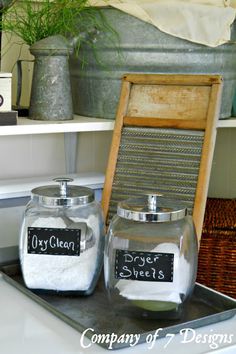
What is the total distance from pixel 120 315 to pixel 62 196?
0.32m

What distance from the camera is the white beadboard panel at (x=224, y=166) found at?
2.29 m

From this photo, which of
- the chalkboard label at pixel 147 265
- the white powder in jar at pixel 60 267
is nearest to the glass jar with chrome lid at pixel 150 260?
the chalkboard label at pixel 147 265

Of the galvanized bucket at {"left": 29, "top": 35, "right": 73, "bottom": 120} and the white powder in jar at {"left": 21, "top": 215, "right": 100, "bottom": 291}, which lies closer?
the white powder in jar at {"left": 21, "top": 215, "right": 100, "bottom": 291}

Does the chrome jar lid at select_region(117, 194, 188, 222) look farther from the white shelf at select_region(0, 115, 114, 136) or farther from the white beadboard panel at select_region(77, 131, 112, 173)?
the white beadboard panel at select_region(77, 131, 112, 173)

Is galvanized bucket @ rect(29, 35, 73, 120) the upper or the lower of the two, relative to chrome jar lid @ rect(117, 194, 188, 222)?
upper

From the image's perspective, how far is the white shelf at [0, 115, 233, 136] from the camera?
165 centimetres

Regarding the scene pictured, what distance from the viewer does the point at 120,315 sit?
1.39 metres

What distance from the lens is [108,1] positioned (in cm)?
189

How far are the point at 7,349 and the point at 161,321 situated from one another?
1.13 ft

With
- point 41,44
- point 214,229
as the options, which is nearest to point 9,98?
point 41,44

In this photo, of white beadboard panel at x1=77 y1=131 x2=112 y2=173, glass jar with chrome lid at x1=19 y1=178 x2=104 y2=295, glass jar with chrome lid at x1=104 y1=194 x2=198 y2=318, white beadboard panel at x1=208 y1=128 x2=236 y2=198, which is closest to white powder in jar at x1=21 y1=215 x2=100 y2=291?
glass jar with chrome lid at x1=19 y1=178 x2=104 y2=295

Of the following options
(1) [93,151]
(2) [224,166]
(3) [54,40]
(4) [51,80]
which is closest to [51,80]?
(4) [51,80]

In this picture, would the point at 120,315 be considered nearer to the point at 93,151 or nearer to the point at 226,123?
the point at 226,123

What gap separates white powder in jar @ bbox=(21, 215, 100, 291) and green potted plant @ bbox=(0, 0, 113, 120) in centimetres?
40
